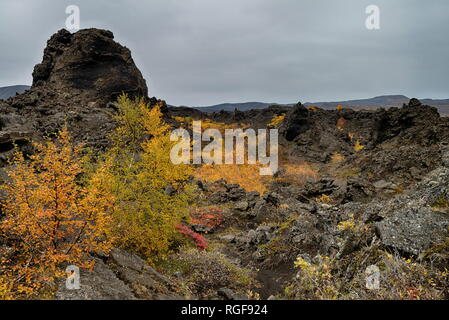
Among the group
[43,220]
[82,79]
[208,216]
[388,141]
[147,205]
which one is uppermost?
[82,79]

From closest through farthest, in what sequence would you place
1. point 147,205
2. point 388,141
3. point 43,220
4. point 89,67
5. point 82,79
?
point 43,220, point 147,205, point 388,141, point 82,79, point 89,67

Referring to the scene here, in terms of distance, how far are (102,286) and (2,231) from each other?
477 cm

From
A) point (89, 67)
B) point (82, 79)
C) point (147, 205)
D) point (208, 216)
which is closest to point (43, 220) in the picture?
point (147, 205)

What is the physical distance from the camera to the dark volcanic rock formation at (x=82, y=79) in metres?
47.7

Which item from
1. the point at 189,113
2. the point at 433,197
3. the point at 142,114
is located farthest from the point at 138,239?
the point at 189,113

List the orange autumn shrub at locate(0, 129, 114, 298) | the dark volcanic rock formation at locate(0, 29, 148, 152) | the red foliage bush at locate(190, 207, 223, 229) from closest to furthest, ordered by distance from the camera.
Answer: the orange autumn shrub at locate(0, 129, 114, 298) < the red foliage bush at locate(190, 207, 223, 229) < the dark volcanic rock formation at locate(0, 29, 148, 152)

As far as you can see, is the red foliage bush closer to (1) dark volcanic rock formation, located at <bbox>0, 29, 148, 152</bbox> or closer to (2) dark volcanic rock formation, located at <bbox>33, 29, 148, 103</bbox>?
(1) dark volcanic rock formation, located at <bbox>0, 29, 148, 152</bbox>

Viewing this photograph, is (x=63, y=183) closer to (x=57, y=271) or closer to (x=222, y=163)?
(x=57, y=271)

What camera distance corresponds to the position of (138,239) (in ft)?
48.1

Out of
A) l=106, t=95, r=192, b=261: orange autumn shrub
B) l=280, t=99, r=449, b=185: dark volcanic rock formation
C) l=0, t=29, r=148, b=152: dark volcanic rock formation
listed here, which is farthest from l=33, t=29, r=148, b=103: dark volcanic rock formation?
l=106, t=95, r=192, b=261: orange autumn shrub

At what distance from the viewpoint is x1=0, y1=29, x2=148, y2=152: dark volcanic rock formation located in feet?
156

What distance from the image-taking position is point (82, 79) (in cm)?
5997

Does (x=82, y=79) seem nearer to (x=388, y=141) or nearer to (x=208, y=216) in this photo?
(x=208, y=216)

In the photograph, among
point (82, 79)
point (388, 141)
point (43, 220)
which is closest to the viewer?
point (43, 220)
